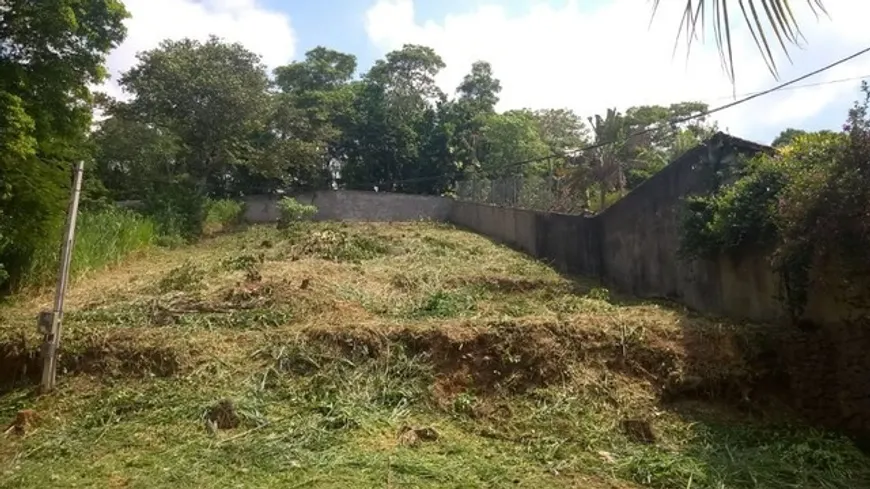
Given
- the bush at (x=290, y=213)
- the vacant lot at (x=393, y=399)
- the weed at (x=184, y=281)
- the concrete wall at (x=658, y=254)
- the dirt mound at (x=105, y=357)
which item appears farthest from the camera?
the bush at (x=290, y=213)

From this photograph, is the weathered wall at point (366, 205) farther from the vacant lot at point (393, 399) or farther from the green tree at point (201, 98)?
the vacant lot at point (393, 399)

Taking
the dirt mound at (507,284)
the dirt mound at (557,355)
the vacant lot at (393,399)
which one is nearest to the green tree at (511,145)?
the dirt mound at (507,284)

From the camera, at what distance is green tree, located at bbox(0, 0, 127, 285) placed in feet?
24.7

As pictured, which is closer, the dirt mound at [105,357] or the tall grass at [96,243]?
the dirt mound at [105,357]

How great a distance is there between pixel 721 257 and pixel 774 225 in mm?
1271

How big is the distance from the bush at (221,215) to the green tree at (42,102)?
863 centimetres

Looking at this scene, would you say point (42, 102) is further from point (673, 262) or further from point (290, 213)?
point (290, 213)

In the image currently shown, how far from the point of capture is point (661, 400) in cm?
548

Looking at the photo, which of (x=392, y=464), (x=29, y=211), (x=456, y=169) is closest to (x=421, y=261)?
(x=29, y=211)

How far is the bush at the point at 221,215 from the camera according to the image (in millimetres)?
17859

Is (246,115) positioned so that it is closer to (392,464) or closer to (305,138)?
(305,138)

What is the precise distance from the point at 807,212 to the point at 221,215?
1587 cm

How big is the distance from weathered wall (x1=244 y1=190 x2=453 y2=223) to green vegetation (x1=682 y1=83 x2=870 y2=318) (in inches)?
569

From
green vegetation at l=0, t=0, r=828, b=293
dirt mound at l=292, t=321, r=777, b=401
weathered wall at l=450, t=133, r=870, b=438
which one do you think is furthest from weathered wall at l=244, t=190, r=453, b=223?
dirt mound at l=292, t=321, r=777, b=401
